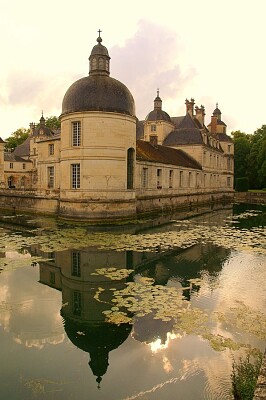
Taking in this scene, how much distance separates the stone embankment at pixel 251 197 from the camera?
135 ft

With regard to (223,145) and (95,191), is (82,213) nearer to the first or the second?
(95,191)

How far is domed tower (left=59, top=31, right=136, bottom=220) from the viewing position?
19453 mm

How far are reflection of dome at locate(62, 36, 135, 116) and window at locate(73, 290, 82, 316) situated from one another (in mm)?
13423

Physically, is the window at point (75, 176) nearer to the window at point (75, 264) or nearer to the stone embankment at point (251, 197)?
the window at point (75, 264)

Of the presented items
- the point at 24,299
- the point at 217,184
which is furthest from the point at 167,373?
the point at 217,184

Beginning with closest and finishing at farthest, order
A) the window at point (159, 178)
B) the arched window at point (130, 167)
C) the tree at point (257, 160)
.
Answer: the arched window at point (130, 167), the window at point (159, 178), the tree at point (257, 160)

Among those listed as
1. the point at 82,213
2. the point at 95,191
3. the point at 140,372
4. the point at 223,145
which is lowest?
the point at 140,372

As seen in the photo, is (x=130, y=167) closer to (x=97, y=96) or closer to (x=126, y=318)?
(x=97, y=96)

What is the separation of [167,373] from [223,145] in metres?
42.8

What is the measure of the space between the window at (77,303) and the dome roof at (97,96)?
13423 mm

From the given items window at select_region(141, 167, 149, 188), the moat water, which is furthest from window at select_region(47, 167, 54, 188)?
the moat water

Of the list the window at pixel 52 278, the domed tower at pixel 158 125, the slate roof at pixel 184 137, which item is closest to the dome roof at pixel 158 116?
the domed tower at pixel 158 125

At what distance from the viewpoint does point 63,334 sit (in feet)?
20.2

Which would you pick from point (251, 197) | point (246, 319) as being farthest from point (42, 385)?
point (251, 197)
